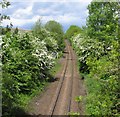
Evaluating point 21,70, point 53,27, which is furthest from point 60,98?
point 53,27

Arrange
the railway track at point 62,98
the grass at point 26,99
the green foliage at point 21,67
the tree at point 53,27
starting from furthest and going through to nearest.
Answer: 1. the tree at point 53,27
2. the railway track at point 62,98
3. the grass at point 26,99
4. the green foliage at point 21,67

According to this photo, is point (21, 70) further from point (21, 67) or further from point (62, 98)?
point (62, 98)

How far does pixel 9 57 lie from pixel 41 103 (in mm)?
3929

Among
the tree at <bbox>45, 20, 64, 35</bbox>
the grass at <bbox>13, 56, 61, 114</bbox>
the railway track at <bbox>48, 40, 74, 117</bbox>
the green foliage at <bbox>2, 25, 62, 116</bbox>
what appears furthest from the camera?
the tree at <bbox>45, 20, 64, 35</bbox>

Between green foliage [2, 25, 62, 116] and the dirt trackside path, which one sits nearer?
green foliage [2, 25, 62, 116]

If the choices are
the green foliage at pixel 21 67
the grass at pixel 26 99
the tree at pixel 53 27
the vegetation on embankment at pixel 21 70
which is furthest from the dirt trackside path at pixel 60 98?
the tree at pixel 53 27

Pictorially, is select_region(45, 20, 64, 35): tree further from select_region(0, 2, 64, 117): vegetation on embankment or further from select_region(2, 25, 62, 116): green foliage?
select_region(2, 25, 62, 116): green foliage

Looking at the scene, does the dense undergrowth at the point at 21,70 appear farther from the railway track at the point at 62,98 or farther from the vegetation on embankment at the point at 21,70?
the railway track at the point at 62,98

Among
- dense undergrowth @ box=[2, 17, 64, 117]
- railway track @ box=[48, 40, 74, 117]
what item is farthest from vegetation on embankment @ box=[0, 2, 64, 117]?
railway track @ box=[48, 40, 74, 117]

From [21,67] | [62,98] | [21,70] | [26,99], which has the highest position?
[21,67]

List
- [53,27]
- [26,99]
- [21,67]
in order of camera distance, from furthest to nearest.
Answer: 1. [53,27]
2. [21,67]
3. [26,99]

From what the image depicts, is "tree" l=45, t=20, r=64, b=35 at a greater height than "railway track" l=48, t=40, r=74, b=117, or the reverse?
"tree" l=45, t=20, r=64, b=35

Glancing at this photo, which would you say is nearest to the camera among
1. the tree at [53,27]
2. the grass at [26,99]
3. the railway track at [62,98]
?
the grass at [26,99]

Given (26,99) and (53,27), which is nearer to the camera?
(26,99)
